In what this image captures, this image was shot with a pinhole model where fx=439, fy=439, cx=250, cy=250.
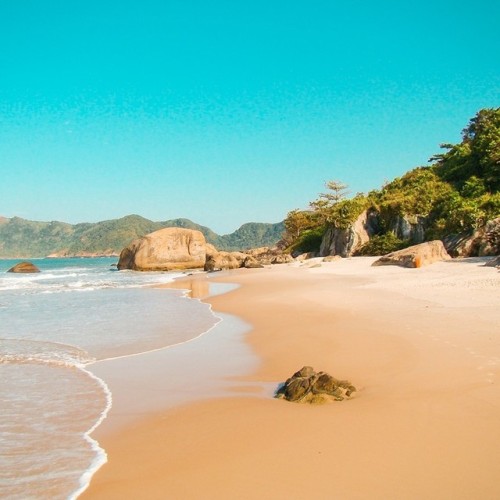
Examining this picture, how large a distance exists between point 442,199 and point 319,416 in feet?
106

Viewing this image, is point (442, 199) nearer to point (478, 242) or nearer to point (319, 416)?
point (478, 242)

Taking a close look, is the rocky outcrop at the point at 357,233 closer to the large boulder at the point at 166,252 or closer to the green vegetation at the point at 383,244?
the green vegetation at the point at 383,244

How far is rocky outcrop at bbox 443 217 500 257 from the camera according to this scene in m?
23.1

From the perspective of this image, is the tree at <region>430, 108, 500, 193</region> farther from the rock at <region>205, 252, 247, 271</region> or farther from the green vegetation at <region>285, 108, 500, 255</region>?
the rock at <region>205, 252, 247, 271</region>

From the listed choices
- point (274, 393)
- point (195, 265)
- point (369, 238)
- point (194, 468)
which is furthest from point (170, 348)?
point (195, 265)

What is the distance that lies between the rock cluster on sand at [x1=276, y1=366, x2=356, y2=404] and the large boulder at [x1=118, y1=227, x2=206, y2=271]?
46943 millimetres

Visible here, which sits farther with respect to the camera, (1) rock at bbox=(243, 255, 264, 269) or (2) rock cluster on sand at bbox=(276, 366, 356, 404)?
(1) rock at bbox=(243, 255, 264, 269)

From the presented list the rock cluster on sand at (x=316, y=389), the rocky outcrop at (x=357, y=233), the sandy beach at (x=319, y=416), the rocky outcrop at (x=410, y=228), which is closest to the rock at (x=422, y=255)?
the rocky outcrop at (x=410, y=228)

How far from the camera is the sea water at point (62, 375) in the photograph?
423 centimetres

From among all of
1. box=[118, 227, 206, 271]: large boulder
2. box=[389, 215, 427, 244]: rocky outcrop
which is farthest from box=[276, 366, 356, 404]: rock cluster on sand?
box=[118, 227, 206, 271]: large boulder

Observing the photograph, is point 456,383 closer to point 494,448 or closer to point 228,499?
point 494,448

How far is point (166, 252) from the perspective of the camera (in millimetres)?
52719

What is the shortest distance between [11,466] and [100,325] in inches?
355

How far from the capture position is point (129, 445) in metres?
4.76
